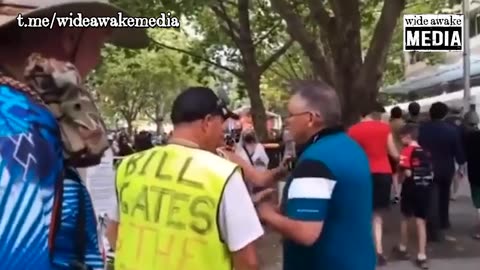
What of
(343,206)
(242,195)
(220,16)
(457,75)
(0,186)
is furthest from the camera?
(457,75)

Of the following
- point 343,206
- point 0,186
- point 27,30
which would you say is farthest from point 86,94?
point 343,206

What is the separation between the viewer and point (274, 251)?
42.8 ft

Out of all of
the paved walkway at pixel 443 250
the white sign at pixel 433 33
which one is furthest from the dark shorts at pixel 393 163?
the white sign at pixel 433 33

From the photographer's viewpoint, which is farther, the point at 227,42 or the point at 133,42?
the point at 227,42

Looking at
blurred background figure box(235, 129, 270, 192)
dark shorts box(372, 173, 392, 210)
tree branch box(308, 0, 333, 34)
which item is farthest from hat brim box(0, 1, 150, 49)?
tree branch box(308, 0, 333, 34)

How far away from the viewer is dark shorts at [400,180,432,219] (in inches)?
457

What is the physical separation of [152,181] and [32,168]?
171cm

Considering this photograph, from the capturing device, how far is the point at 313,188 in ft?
14.0

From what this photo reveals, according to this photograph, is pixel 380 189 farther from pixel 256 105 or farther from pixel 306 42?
pixel 256 105

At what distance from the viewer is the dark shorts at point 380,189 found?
436 inches

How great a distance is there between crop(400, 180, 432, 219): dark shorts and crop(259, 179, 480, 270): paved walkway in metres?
0.62

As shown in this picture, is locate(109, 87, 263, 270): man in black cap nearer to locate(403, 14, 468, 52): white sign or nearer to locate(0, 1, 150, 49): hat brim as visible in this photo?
locate(0, 1, 150, 49): hat brim

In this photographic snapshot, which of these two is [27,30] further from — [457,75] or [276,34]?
[457,75]

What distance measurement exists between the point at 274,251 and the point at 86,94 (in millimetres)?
10924
